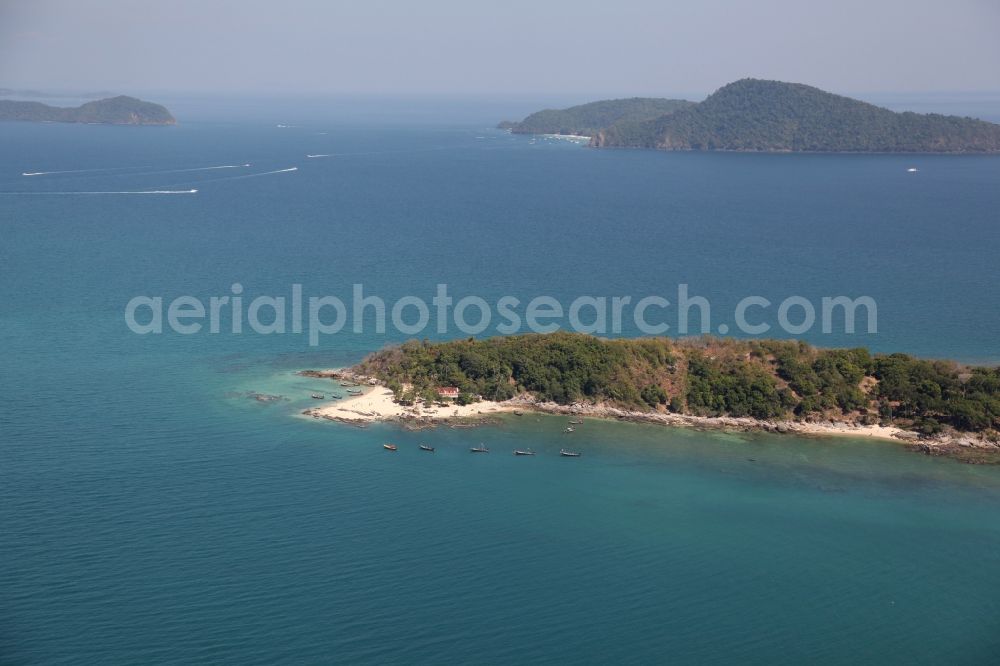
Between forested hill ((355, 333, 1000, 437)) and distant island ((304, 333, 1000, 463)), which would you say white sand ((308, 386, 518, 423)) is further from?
forested hill ((355, 333, 1000, 437))

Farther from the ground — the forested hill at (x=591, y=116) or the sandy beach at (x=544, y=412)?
the forested hill at (x=591, y=116)

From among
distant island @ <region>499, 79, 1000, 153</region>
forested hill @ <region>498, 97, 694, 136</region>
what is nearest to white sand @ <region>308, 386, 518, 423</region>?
distant island @ <region>499, 79, 1000, 153</region>

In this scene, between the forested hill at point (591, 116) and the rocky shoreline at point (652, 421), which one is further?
the forested hill at point (591, 116)

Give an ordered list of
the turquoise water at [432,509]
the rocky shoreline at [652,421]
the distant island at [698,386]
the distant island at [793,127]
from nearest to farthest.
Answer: the turquoise water at [432,509]
the rocky shoreline at [652,421]
the distant island at [698,386]
the distant island at [793,127]

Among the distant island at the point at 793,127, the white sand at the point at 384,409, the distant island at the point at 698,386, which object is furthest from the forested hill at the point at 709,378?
the distant island at the point at 793,127

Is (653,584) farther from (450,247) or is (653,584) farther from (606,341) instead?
(450,247)

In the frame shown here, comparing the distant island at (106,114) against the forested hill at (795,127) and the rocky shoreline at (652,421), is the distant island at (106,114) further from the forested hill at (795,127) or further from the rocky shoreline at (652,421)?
the rocky shoreline at (652,421)

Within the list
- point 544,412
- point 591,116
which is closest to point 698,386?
point 544,412

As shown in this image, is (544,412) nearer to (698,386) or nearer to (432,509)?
(698,386)

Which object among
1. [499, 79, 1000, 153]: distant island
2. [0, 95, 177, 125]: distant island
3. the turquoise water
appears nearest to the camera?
the turquoise water
